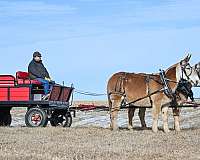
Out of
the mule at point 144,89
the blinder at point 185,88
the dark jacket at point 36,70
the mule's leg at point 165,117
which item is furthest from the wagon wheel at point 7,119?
the blinder at point 185,88

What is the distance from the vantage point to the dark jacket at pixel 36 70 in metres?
19.2

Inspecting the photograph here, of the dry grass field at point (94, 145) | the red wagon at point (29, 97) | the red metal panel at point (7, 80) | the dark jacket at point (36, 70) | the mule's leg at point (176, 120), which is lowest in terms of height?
the dry grass field at point (94, 145)

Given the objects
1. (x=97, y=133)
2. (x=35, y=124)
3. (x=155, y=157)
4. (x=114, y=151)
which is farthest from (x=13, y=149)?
(x=35, y=124)

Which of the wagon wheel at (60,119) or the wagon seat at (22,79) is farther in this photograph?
the wagon wheel at (60,119)

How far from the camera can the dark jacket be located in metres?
19.2

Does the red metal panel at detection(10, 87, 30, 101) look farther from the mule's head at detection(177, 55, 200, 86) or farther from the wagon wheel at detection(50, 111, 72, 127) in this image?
the mule's head at detection(177, 55, 200, 86)

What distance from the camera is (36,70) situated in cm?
1928

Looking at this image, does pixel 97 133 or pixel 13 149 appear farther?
pixel 97 133

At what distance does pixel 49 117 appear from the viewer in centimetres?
1936

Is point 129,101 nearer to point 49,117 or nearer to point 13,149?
point 49,117

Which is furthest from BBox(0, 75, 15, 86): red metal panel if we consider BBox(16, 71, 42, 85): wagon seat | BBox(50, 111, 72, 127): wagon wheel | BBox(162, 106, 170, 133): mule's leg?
BBox(162, 106, 170, 133): mule's leg

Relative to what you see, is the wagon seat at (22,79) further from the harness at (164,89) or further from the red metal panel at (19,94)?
the harness at (164,89)

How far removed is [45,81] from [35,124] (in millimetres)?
1435

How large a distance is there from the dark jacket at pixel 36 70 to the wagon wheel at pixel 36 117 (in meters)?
1.21
